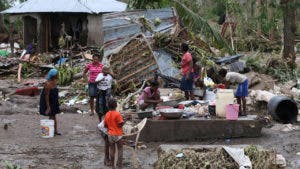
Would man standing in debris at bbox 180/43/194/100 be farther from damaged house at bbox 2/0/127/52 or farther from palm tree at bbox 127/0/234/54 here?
damaged house at bbox 2/0/127/52

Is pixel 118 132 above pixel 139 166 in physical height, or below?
above

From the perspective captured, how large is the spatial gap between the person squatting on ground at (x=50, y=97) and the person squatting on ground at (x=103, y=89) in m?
1.04

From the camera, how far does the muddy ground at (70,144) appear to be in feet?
26.5

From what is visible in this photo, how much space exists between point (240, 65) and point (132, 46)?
121 inches

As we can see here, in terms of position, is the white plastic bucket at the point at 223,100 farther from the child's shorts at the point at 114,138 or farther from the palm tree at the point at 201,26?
the palm tree at the point at 201,26

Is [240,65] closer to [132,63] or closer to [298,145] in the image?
[132,63]

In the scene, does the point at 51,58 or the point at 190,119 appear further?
the point at 51,58

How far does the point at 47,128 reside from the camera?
9516mm

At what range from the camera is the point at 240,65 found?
14.9 m

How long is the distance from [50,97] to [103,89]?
3.97 feet

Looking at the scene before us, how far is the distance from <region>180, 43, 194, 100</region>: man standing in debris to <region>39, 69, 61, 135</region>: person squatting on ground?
10.9 feet

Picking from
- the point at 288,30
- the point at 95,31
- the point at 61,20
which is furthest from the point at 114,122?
the point at 61,20

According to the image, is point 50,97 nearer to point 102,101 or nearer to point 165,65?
point 102,101

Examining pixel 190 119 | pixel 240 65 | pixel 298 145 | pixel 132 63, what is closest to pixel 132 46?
pixel 132 63
